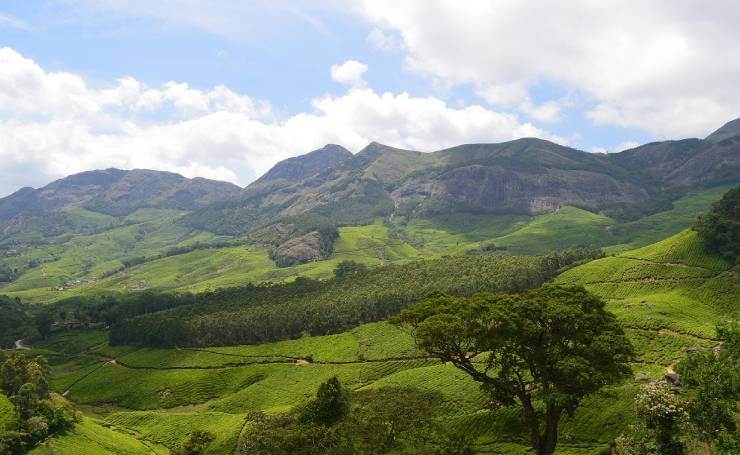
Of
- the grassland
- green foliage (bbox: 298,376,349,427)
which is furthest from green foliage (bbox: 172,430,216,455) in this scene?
green foliage (bbox: 298,376,349,427)

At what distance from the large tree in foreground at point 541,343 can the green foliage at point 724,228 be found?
101m

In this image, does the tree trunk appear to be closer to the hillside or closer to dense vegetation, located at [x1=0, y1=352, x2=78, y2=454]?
the hillside

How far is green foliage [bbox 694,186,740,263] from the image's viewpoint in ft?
406

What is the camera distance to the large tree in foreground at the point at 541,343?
154 feet

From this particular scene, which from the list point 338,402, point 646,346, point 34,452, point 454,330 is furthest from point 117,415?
point 646,346

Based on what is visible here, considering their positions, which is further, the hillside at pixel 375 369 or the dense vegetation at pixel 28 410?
the dense vegetation at pixel 28 410

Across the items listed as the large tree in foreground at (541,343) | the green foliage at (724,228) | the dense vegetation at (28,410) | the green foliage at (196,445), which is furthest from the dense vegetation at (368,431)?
the green foliage at (724,228)

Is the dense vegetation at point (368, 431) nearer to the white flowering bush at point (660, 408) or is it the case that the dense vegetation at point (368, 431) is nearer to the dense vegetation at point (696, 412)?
the dense vegetation at point (696, 412)

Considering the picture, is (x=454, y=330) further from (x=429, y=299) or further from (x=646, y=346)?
(x=646, y=346)

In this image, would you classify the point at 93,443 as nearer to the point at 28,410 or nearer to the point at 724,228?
the point at 28,410

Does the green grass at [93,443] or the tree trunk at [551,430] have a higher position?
the tree trunk at [551,430]

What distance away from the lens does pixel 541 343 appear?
163ft

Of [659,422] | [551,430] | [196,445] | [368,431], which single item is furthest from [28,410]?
[659,422]

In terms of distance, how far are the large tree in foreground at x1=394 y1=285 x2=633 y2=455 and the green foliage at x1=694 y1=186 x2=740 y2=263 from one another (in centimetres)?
10099
